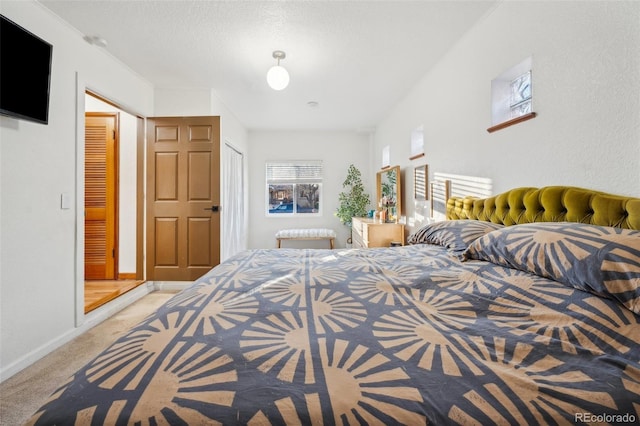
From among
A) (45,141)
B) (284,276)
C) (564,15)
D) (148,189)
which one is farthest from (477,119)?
(148,189)

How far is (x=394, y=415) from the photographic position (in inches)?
21.6

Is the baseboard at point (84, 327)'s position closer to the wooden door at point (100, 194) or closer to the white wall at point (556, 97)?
the wooden door at point (100, 194)

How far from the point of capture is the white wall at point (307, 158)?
5910 millimetres

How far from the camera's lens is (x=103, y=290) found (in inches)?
133

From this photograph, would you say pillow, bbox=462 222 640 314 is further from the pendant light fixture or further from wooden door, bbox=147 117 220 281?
wooden door, bbox=147 117 220 281

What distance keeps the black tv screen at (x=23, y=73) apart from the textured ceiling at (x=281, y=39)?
1.49ft

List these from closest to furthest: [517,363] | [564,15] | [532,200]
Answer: [517,363] < [564,15] < [532,200]

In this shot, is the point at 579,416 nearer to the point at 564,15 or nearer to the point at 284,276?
the point at 284,276

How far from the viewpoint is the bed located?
22.1 inches

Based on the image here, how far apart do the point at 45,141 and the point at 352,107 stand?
11.7 feet

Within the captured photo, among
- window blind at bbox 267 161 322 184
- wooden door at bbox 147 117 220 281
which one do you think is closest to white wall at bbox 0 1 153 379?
wooden door at bbox 147 117 220 281

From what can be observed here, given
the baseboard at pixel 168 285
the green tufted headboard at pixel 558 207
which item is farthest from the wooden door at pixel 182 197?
the green tufted headboard at pixel 558 207

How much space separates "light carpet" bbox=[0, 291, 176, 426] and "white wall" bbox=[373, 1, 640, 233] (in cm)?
260

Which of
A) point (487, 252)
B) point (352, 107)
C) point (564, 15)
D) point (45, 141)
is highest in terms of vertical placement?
point (352, 107)
